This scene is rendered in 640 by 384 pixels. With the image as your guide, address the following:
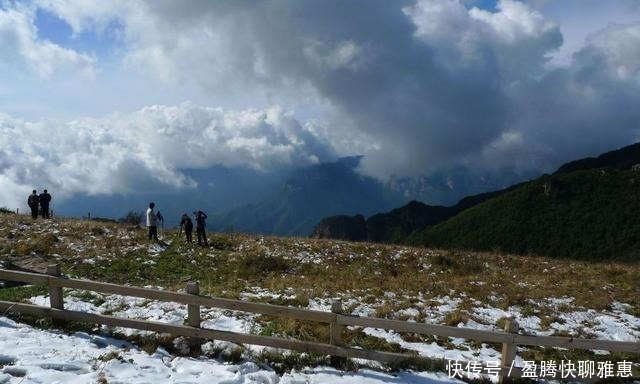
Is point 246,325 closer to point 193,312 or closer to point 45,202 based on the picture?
point 193,312

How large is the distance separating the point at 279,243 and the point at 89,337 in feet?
61.6

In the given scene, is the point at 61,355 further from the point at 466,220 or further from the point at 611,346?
the point at 466,220

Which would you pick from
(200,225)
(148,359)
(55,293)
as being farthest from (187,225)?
(148,359)

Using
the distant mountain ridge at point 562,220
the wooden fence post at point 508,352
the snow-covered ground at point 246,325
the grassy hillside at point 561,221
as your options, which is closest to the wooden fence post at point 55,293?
the snow-covered ground at point 246,325

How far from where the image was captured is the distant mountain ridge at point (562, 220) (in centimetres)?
12438

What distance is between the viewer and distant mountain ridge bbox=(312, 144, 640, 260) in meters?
124

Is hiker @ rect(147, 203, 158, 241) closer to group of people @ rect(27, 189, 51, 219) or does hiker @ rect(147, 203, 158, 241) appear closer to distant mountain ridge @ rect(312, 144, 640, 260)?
group of people @ rect(27, 189, 51, 219)

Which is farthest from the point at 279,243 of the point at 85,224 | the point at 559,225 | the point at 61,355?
the point at 559,225

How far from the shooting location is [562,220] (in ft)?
472

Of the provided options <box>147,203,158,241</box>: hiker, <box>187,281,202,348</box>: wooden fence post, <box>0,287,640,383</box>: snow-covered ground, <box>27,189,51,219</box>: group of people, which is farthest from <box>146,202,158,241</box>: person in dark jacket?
<box>187,281,202,348</box>: wooden fence post

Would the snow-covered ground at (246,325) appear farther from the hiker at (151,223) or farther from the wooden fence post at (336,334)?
the hiker at (151,223)

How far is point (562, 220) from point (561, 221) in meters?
0.43

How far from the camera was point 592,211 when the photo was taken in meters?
142

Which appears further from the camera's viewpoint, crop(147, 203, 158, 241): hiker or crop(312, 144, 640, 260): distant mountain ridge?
crop(312, 144, 640, 260): distant mountain ridge
